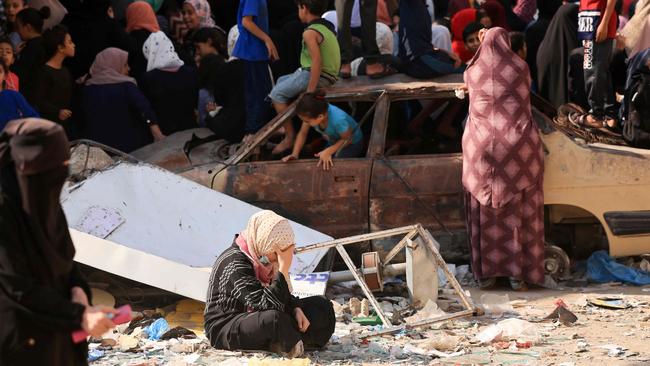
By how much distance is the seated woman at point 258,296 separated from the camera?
7.30 m

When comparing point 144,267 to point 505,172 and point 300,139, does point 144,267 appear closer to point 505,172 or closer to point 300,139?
point 300,139

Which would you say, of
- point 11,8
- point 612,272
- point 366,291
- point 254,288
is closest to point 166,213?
point 366,291

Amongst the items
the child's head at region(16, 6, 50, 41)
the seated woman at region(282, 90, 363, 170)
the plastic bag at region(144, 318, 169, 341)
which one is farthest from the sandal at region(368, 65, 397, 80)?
the plastic bag at region(144, 318, 169, 341)

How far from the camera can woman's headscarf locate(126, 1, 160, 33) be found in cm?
1238

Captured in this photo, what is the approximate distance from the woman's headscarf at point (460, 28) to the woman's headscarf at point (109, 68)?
3.08 meters

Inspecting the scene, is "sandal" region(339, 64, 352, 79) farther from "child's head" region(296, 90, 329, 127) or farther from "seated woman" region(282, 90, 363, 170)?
"child's head" region(296, 90, 329, 127)

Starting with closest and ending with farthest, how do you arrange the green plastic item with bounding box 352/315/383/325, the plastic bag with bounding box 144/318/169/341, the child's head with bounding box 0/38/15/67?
the plastic bag with bounding box 144/318/169/341, the green plastic item with bounding box 352/315/383/325, the child's head with bounding box 0/38/15/67

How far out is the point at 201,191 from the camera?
31.4ft

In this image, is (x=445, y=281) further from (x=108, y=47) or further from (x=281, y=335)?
(x=108, y=47)

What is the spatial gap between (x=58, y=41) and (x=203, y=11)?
250 centimetres

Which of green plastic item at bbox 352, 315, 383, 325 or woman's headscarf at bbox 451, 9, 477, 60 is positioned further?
woman's headscarf at bbox 451, 9, 477, 60

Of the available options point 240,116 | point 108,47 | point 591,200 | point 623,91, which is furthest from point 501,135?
point 108,47

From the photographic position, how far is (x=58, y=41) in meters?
10.8

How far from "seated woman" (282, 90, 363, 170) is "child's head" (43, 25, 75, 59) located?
7.23 feet
